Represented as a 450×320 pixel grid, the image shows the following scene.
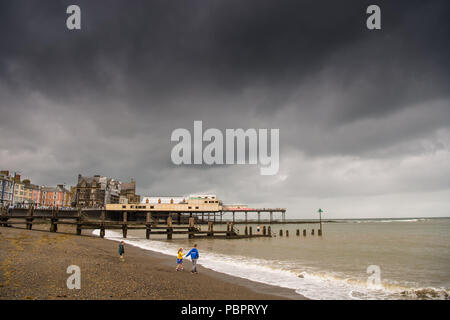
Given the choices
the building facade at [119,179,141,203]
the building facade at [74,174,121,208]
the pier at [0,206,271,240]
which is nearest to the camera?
the pier at [0,206,271,240]

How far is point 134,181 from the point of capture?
149m

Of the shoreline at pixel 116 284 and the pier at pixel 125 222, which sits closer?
the shoreline at pixel 116 284

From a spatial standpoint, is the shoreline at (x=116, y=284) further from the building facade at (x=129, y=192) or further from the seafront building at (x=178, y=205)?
the building facade at (x=129, y=192)

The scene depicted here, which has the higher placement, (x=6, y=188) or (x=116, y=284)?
(x=6, y=188)

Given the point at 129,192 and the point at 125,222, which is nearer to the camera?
the point at 125,222

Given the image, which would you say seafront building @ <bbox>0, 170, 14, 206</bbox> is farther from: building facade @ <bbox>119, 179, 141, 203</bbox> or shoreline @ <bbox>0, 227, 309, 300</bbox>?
shoreline @ <bbox>0, 227, 309, 300</bbox>

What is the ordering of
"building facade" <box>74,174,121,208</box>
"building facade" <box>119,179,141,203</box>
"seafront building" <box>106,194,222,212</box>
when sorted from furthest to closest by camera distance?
"building facade" <box>119,179,141,203</box>, "building facade" <box>74,174,121,208</box>, "seafront building" <box>106,194,222,212</box>

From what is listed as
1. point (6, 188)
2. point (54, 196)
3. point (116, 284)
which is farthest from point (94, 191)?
point (116, 284)

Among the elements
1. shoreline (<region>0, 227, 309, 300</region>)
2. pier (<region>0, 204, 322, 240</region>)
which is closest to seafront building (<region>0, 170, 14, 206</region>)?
pier (<region>0, 204, 322, 240</region>)

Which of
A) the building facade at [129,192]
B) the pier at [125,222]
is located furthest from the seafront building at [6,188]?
the building facade at [129,192]

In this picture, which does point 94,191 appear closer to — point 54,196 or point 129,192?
point 54,196
